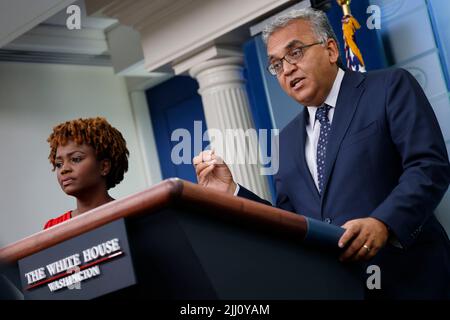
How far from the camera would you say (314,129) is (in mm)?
1935

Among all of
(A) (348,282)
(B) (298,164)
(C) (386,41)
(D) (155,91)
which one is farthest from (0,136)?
(A) (348,282)

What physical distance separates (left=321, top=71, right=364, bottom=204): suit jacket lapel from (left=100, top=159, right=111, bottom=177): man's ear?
0.70 metres

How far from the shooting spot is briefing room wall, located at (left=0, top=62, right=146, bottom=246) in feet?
18.6

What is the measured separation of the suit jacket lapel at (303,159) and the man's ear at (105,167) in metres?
0.58

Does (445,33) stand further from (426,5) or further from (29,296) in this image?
(29,296)

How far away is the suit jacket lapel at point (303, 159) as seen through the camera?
1.83 m

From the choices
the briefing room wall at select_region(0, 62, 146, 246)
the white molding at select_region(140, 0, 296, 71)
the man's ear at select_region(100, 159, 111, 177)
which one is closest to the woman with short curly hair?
the man's ear at select_region(100, 159, 111, 177)

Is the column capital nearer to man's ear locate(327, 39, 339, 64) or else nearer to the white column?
the white column

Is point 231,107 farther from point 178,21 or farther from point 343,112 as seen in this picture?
point 343,112

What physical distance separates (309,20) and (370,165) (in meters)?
0.48

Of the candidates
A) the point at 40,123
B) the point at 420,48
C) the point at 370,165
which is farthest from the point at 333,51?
the point at 40,123

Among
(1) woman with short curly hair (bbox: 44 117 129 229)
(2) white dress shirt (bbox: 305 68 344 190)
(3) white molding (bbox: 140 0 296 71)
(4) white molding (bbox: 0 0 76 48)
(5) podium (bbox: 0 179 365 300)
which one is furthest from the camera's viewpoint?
(4) white molding (bbox: 0 0 76 48)

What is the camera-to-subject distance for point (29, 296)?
1.26 meters
